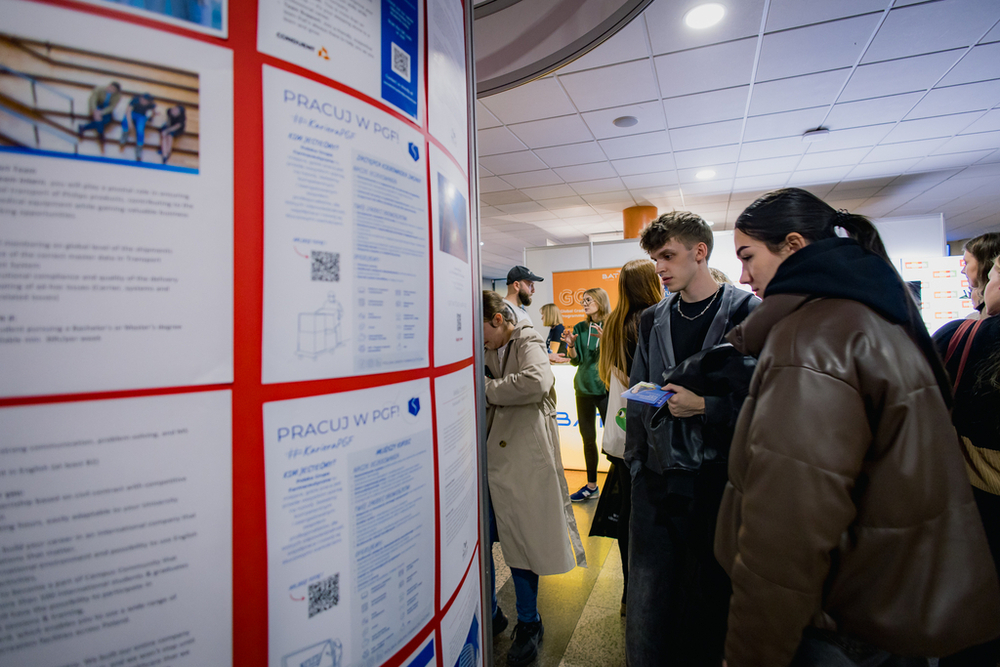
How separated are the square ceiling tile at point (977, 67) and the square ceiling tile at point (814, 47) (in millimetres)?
802

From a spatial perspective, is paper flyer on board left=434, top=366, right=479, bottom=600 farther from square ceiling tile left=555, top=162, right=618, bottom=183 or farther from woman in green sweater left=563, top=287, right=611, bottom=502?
square ceiling tile left=555, top=162, right=618, bottom=183

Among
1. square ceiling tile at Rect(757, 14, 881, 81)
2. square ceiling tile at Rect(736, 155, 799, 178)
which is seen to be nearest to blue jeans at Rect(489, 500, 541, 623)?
square ceiling tile at Rect(757, 14, 881, 81)

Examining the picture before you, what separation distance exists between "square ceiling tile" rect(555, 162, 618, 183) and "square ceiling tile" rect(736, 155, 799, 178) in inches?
60.4

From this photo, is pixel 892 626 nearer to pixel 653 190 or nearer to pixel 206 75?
pixel 206 75

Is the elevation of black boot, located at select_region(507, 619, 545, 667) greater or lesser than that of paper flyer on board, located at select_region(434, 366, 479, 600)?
lesser

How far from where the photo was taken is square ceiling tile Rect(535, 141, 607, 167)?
471 centimetres

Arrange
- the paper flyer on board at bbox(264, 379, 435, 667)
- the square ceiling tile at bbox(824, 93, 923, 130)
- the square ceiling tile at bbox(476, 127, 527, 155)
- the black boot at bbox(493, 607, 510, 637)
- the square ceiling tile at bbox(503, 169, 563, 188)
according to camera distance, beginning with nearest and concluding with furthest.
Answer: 1. the paper flyer on board at bbox(264, 379, 435, 667)
2. the black boot at bbox(493, 607, 510, 637)
3. the square ceiling tile at bbox(824, 93, 923, 130)
4. the square ceiling tile at bbox(476, 127, 527, 155)
5. the square ceiling tile at bbox(503, 169, 563, 188)

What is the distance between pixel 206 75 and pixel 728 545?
3.92 feet

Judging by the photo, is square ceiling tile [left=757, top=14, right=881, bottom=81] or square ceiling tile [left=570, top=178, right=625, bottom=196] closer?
square ceiling tile [left=757, top=14, right=881, bottom=81]

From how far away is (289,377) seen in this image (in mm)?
566

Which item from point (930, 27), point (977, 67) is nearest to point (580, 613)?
point (930, 27)

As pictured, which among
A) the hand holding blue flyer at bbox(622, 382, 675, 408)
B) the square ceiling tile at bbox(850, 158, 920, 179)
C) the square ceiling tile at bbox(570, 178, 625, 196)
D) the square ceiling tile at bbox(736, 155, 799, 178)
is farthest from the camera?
the square ceiling tile at bbox(570, 178, 625, 196)

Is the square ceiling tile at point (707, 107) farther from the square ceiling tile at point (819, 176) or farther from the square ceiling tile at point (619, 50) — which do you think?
the square ceiling tile at point (819, 176)

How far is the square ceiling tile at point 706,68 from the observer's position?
3.02 meters
